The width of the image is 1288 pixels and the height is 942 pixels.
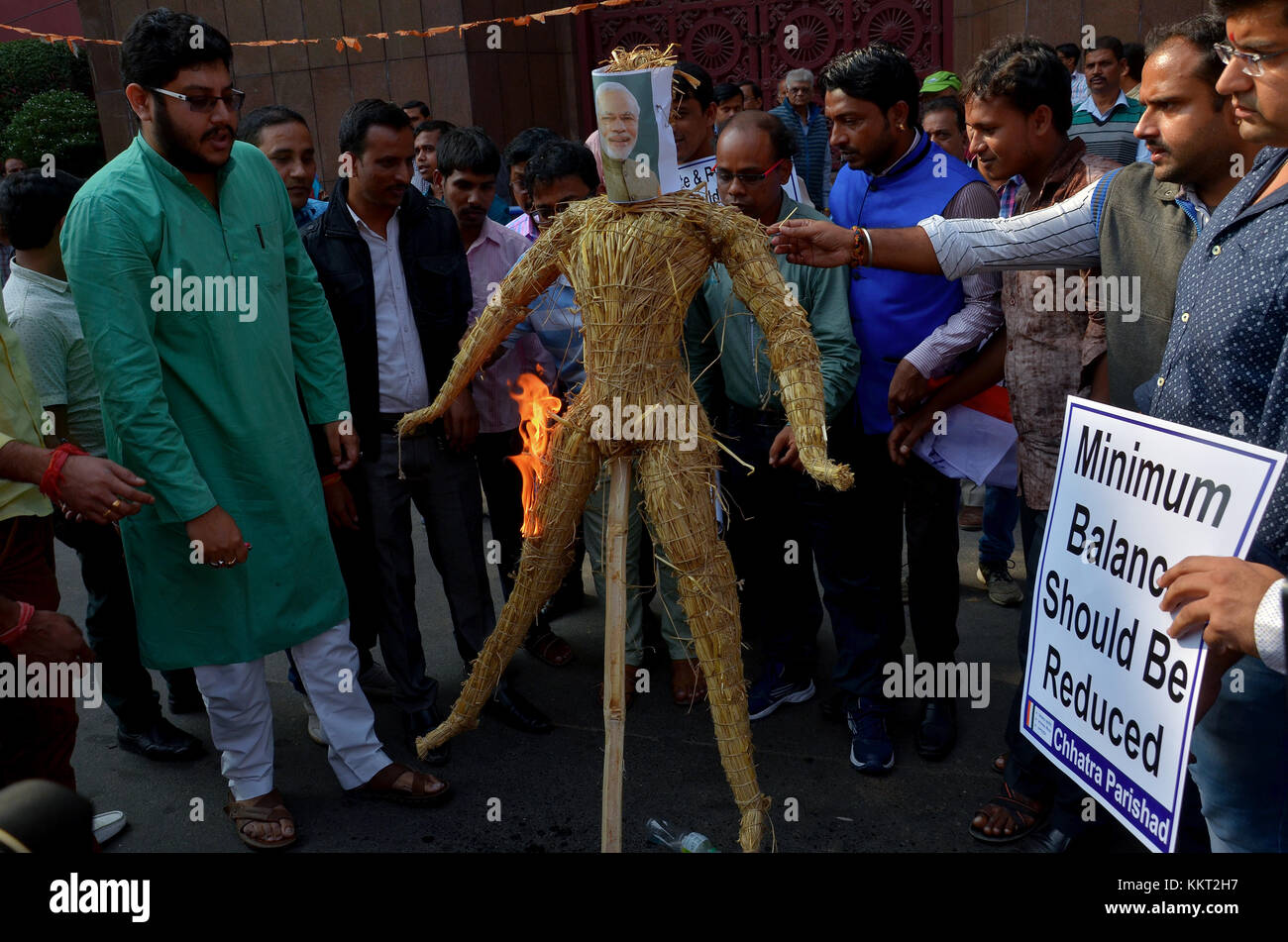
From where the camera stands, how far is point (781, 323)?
Result: 9.38 ft

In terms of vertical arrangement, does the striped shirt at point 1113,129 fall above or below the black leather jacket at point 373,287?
above

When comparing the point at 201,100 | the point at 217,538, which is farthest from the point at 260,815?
the point at 201,100

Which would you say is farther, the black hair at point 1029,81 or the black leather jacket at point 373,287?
the black leather jacket at point 373,287

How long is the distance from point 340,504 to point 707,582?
1.75 metres

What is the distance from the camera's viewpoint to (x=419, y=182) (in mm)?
8070

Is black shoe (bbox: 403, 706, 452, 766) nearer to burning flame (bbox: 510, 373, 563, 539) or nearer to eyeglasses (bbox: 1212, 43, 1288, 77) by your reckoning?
burning flame (bbox: 510, 373, 563, 539)

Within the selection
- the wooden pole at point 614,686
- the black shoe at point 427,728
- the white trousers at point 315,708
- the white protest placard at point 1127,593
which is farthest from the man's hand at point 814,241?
the black shoe at point 427,728

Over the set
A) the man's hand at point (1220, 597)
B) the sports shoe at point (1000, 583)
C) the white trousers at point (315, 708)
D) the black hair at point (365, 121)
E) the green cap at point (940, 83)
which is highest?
the green cap at point (940, 83)

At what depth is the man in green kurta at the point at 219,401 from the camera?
3.07 metres

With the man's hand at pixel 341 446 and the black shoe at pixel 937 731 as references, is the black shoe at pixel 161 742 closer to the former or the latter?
the man's hand at pixel 341 446

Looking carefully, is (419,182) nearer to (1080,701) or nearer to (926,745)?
(926,745)

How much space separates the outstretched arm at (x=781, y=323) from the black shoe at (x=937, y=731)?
1.67 m

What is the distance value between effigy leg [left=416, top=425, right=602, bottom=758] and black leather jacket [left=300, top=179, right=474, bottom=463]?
118 centimetres

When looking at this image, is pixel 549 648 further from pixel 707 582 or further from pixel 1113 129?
pixel 1113 129
